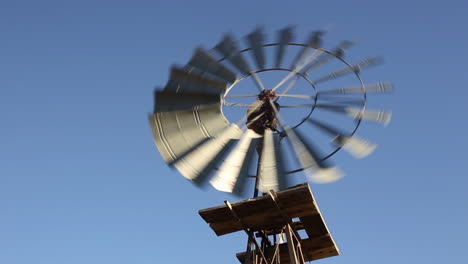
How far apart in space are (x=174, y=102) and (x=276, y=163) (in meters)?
2.56

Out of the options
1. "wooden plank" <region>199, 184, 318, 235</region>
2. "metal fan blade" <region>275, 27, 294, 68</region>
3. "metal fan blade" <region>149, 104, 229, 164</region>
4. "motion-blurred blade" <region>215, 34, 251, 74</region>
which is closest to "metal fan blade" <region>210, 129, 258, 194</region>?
"wooden plank" <region>199, 184, 318, 235</region>

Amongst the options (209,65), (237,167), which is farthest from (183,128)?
(209,65)

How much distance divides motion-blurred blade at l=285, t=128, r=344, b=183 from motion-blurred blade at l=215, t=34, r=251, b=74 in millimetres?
2005

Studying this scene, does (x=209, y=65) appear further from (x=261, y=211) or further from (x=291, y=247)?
(x=291, y=247)

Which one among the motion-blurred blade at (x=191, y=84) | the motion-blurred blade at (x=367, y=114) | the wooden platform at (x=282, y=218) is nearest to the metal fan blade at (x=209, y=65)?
the motion-blurred blade at (x=191, y=84)

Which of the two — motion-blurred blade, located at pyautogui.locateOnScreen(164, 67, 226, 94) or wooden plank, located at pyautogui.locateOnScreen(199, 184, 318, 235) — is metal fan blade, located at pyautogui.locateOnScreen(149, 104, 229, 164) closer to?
motion-blurred blade, located at pyautogui.locateOnScreen(164, 67, 226, 94)

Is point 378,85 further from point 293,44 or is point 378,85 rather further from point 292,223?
point 292,223

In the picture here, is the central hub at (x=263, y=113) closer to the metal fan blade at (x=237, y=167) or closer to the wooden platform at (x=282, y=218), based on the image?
the metal fan blade at (x=237, y=167)

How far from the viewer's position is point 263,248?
10.1m

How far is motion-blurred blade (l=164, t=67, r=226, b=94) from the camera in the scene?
36.1ft

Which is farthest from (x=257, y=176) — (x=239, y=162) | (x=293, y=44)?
(x=293, y=44)

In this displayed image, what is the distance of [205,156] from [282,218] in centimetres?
209

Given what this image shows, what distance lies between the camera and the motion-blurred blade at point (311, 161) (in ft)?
31.9

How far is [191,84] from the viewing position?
1120 centimetres
